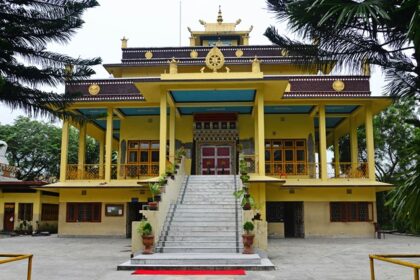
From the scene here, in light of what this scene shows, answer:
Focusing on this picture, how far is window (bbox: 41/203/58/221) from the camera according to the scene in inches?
1006

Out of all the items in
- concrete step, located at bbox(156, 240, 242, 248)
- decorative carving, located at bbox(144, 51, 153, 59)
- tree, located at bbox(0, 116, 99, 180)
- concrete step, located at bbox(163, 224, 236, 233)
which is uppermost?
decorative carving, located at bbox(144, 51, 153, 59)

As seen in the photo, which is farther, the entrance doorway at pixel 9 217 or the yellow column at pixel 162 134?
the entrance doorway at pixel 9 217

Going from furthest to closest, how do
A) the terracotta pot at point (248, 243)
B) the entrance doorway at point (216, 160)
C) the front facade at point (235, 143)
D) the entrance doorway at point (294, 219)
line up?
the entrance doorway at point (216, 160) < the entrance doorway at point (294, 219) < the front facade at point (235, 143) < the terracotta pot at point (248, 243)

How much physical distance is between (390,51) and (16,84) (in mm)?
5638

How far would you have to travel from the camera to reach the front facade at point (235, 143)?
17.6 meters

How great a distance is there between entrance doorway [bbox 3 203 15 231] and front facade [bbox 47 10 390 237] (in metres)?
6.95

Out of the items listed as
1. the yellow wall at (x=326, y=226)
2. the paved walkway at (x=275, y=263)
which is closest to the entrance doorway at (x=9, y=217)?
the paved walkway at (x=275, y=263)

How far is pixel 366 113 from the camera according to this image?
1939 centimetres

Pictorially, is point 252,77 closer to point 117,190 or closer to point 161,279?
point 117,190

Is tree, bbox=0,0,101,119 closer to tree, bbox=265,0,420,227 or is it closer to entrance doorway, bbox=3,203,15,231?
tree, bbox=265,0,420,227

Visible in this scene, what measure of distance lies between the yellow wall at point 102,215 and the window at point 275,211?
5534mm

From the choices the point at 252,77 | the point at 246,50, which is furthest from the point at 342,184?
the point at 246,50

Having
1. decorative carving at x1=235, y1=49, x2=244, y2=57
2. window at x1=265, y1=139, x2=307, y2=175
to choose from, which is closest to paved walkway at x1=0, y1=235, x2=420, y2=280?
window at x1=265, y1=139, x2=307, y2=175

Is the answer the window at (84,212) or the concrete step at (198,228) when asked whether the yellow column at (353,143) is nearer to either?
the concrete step at (198,228)
